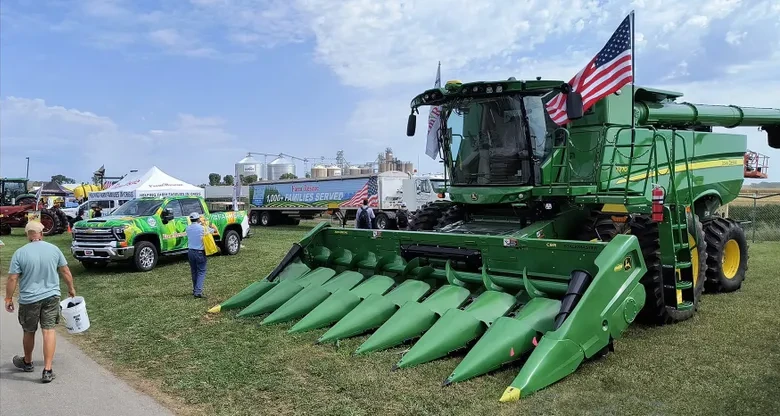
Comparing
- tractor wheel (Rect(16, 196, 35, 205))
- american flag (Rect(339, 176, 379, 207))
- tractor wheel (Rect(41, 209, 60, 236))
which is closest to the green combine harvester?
american flag (Rect(339, 176, 379, 207))

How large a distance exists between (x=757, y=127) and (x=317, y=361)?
10.3m

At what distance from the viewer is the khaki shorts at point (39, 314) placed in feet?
18.5

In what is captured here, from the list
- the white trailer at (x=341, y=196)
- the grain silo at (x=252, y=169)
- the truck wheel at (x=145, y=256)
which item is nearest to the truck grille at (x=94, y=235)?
the truck wheel at (x=145, y=256)

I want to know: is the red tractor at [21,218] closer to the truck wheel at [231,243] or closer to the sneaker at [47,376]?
the truck wheel at [231,243]

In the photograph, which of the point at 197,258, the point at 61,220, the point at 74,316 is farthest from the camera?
the point at 61,220

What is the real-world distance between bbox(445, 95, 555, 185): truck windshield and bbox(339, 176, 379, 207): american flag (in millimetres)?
16713

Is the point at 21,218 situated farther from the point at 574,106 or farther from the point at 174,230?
the point at 574,106

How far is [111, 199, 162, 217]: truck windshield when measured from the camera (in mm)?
13516

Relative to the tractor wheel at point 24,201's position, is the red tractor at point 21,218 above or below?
below

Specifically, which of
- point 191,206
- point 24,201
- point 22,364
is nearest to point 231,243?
point 191,206

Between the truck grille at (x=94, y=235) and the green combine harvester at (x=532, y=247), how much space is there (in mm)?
5989

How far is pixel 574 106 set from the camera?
265 inches

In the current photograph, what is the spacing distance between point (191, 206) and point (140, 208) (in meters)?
1.22

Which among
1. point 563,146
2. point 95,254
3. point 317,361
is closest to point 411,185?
point 95,254
